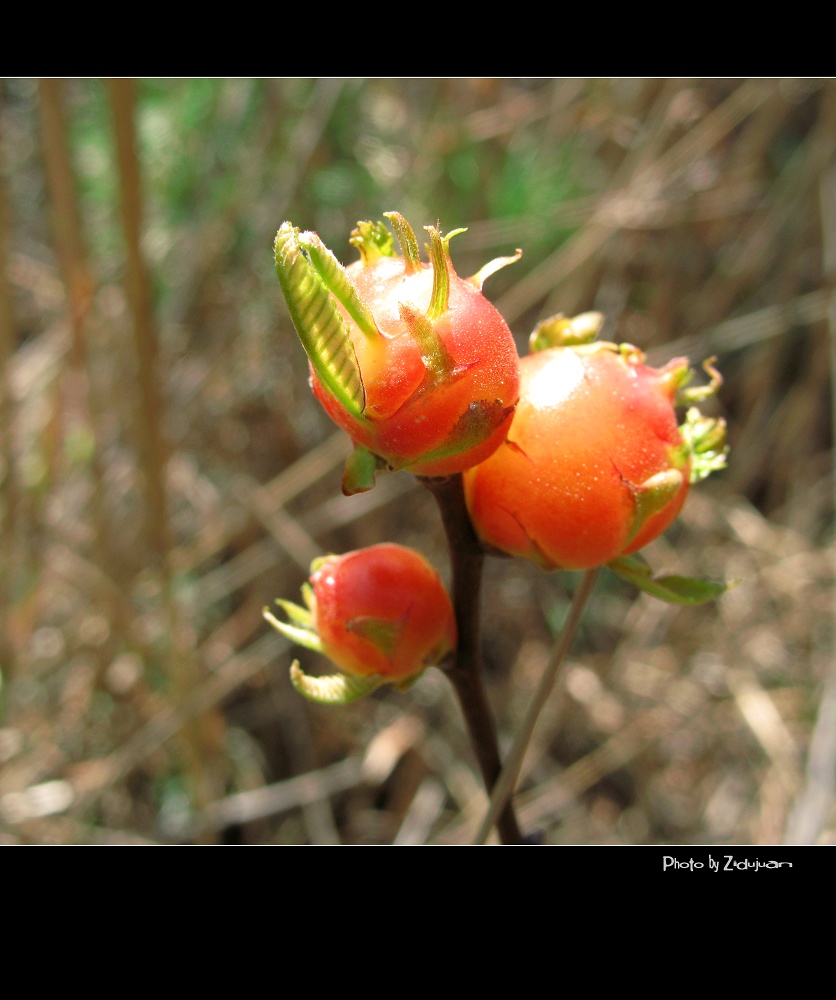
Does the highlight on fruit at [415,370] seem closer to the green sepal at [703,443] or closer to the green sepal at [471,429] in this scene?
the green sepal at [471,429]

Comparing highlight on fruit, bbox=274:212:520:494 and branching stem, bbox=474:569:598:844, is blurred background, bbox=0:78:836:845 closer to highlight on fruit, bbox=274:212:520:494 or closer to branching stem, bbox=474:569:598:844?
branching stem, bbox=474:569:598:844

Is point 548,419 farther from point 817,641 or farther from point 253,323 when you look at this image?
point 817,641

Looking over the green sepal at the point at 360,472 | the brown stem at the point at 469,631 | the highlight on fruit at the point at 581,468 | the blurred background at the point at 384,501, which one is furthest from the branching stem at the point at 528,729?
the blurred background at the point at 384,501

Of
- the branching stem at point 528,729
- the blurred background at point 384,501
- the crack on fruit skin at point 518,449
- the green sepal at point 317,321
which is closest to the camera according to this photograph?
the green sepal at point 317,321

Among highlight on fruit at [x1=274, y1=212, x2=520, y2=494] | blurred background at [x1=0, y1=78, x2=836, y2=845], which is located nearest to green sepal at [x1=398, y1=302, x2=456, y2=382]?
highlight on fruit at [x1=274, y1=212, x2=520, y2=494]

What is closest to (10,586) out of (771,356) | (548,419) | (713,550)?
(548,419)

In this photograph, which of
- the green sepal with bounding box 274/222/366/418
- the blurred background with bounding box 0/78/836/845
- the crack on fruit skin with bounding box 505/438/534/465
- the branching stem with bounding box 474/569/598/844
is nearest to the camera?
the green sepal with bounding box 274/222/366/418

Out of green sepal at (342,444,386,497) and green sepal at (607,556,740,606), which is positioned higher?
green sepal at (607,556,740,606)
